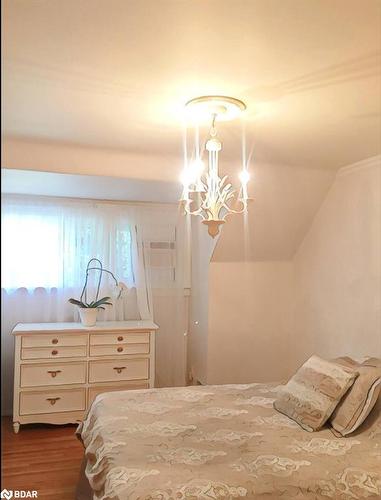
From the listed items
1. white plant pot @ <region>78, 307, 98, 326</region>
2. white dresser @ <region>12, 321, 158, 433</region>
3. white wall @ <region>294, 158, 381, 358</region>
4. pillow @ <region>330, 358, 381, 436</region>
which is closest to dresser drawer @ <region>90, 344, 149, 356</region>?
white dresser @ <region>12, 321, 158, 433</region>

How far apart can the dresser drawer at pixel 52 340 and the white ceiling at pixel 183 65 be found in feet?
5.86

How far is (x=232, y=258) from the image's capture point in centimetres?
431

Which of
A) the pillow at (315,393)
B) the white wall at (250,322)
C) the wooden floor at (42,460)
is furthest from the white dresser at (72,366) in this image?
the pillow at (315,393)

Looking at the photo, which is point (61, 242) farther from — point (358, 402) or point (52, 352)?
point (358, 402)

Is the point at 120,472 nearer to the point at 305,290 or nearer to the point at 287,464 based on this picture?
the point at 287,464

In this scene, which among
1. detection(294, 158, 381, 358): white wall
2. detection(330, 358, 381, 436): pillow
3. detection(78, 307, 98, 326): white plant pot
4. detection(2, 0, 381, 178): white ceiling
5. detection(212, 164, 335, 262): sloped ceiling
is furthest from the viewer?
detection(78, 307, 98, 326): white plant pot

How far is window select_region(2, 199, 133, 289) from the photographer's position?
4.14m

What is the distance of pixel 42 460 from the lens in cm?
323

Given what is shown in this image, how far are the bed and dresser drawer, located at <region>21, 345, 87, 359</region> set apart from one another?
1.08m

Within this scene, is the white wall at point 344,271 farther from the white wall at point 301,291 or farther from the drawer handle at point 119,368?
the drawer handle at point 119,368

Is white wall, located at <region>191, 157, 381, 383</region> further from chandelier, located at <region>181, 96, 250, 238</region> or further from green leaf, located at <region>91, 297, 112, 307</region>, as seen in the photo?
chandelier, located at <region>181, 96, 250, 238</region>

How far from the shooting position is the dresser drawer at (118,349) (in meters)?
3.94

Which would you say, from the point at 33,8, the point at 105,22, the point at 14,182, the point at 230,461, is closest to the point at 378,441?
the point at 230,461

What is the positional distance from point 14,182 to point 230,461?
8.88 ft
